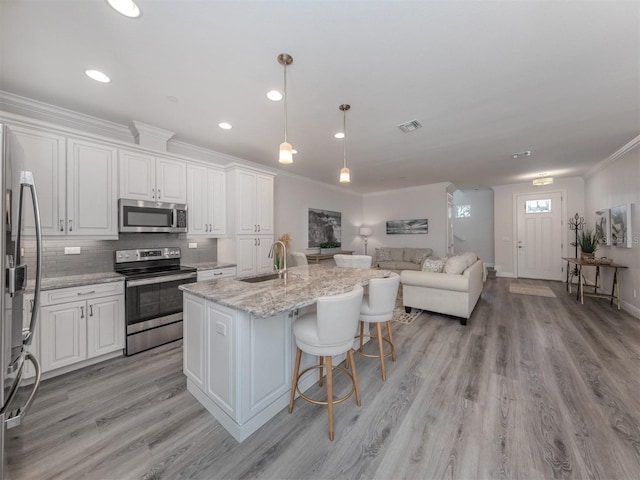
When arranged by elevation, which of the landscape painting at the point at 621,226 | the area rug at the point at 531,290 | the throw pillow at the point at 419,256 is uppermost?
the landscape painting at the point at 621,226

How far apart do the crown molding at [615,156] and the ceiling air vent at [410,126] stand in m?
3.31

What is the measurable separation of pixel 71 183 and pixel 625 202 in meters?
7.81

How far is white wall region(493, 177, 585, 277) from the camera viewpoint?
6.38m

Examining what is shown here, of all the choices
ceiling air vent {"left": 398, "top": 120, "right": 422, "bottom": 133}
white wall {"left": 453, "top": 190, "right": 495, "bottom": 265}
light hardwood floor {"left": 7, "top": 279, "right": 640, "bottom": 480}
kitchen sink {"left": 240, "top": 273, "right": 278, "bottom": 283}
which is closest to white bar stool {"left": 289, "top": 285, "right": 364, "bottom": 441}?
light hardwood floor {"left": 7, "top": 279, "right": 640, "bottom": 480}

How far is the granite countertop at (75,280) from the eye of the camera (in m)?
2.28

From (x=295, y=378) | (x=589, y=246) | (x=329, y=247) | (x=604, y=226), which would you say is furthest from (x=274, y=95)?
(x=589, y=246)

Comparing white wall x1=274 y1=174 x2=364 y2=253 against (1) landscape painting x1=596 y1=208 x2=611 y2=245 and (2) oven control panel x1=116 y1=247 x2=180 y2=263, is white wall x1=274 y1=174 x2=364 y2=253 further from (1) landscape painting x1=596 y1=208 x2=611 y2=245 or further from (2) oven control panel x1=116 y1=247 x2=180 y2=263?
(1) landscape painting x1=596 y1=208 x2=611 y2=245

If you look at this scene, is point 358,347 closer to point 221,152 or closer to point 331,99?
point 331,99

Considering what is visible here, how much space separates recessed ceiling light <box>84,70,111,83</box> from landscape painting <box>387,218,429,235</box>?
7047mm

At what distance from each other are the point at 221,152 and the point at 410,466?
4574 millimetres

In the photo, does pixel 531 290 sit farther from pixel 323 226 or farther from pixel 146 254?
pixel 146 254

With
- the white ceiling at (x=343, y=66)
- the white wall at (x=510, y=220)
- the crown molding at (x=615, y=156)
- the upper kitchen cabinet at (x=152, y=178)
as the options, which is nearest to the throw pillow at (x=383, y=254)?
the white wall at (x=510, y=220)

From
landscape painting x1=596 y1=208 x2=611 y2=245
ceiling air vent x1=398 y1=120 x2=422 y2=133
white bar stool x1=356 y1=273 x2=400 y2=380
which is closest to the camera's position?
white bar stool x1=356 y1=273 x2=400 y2=380

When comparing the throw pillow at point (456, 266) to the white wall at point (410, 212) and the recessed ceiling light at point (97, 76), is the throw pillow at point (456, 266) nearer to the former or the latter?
the white wall at point (410, 212)
